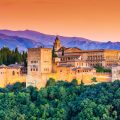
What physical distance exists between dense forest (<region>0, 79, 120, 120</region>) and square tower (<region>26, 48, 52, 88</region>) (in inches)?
16.3

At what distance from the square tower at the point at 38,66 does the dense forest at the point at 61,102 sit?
414 millimetres

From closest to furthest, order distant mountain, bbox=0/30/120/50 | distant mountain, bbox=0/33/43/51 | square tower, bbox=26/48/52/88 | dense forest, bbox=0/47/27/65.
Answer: square tower, bbox=26/48/52/88
dense forest, bbox=0/47/27/65
distant mountain, bbox=0/30/120/50
distant mountain, bbox=0/33/43/51

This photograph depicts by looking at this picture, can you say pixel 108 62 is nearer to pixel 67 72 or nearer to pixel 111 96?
pixel 67 72

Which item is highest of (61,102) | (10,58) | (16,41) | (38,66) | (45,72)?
(16,41)

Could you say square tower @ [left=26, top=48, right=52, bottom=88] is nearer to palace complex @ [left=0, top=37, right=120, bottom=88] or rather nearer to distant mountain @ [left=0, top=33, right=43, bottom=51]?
palace complex @ [left=0, top=37, right=120, bottom=88]

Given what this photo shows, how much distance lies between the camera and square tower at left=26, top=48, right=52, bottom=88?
22.8 metres

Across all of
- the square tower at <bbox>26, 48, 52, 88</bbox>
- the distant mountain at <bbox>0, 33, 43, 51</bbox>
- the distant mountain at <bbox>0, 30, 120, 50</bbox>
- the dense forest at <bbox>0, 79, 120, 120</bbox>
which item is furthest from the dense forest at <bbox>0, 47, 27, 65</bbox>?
the distant mountain at <bbox>0, 33, 43, 51</bbox>

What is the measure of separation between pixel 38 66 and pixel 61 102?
10.3 feet

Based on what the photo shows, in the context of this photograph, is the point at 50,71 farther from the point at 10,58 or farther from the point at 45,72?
the point at 10,58

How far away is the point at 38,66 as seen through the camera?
2298cm

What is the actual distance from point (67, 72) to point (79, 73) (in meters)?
0.57

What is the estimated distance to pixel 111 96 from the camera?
63.9ft

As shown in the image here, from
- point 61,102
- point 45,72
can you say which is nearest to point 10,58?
point 45,72

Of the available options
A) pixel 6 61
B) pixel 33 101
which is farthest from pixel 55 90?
pixel 6 61
